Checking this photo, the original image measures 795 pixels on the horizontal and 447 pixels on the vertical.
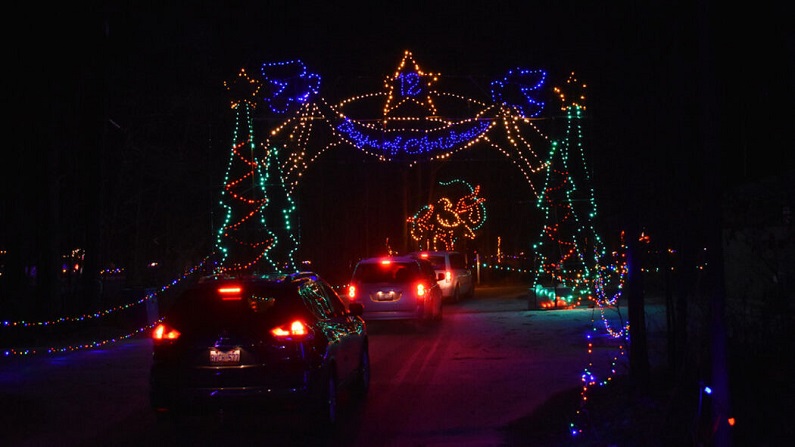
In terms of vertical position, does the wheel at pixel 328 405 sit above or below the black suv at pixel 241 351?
below

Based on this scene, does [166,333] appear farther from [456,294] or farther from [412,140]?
[456,294]

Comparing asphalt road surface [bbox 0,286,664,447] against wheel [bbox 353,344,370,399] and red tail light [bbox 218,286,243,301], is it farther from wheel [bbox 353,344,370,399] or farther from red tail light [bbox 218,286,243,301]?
red tail light [bbox 218,286,243,301]

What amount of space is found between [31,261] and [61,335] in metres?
10.0

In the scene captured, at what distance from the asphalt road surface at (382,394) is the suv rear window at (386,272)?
4.29 feet

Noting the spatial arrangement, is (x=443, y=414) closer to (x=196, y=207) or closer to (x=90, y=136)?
(x=90, y=136)

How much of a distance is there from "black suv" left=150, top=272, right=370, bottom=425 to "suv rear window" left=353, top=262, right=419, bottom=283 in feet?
33.0

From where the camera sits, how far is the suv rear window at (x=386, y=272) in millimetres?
19250

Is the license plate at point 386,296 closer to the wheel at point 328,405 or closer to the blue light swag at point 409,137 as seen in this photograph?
the blue light swag at point 409,137

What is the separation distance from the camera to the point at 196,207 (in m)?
33.9

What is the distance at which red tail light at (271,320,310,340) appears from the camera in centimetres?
A: 864

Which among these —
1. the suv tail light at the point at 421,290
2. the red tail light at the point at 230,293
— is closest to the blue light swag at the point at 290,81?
the suv tail light at the point at 421,290

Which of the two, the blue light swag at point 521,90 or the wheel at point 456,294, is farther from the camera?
the wheel at point 456,294

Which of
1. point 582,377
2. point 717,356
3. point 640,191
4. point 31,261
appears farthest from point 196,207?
point 717,356

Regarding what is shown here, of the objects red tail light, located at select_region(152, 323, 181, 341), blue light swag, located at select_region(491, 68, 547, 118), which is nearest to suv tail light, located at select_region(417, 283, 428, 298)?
blue light swag, located at select_region(491, 68, 547, 118)
